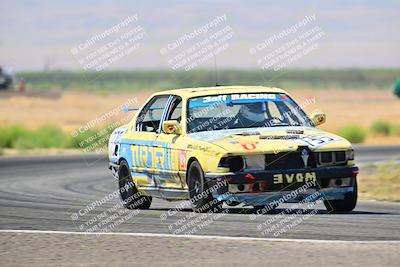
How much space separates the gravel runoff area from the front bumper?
1.94m

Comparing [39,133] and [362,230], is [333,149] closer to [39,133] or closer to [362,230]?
[362,230]

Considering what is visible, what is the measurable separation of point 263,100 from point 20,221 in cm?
341

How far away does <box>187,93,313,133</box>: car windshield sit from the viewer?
14.4m

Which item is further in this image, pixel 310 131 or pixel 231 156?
pixel 310 131

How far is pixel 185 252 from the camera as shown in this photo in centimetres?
1030

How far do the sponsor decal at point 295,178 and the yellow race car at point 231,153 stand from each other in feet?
0.04

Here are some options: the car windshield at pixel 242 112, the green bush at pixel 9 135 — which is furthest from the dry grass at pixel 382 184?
the green bush at pixel 9 135

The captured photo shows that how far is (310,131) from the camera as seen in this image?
14.0 meters

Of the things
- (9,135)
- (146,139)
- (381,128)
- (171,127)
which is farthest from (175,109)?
(381,128)

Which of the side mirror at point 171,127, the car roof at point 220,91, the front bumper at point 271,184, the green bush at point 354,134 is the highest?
the car roof at point 220,91

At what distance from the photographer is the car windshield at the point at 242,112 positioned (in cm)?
1443

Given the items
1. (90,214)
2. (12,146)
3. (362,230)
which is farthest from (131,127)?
(12,146)

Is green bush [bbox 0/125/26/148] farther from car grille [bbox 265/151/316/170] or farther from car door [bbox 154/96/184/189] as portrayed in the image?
car grille [bbox 265/151/316/170]

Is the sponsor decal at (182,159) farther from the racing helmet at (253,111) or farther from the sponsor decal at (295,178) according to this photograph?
the sponsor decal at (295,178)
